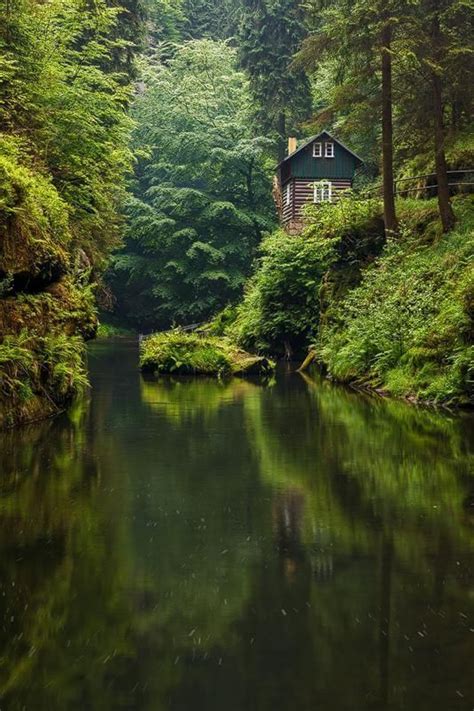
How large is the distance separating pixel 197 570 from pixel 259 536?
1.10m

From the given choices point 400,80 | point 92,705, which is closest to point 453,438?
point 92,705

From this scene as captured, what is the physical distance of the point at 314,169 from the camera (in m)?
48.4

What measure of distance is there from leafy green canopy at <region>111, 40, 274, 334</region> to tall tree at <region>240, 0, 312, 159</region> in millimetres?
2208

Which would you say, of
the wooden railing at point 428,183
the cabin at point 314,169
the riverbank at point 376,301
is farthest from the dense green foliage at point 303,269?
the cabin at point 314,169

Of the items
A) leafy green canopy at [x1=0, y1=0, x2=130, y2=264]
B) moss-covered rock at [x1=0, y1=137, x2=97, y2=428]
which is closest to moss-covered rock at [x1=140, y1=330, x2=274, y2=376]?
leafy green canopy at [x1=0, y1=0, x2=130, y2=264]

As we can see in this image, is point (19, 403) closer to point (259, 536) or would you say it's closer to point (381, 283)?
point (259, 536)

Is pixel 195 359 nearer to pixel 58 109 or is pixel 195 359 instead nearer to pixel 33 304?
pixel 58 109

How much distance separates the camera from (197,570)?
6.44m

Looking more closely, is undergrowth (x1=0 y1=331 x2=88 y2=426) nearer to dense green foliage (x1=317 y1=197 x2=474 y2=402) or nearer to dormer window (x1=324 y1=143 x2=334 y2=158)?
dense green foliage (x1=317 y1=197 x2=474 y2=402)

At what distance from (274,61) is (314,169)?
7.81m

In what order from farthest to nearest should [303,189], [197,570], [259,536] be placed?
[303,189], [259,536], [197,570]

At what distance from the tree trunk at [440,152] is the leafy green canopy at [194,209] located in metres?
25.8

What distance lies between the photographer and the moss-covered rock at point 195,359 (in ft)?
93.5

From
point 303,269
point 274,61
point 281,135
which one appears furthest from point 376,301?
point 281,135
